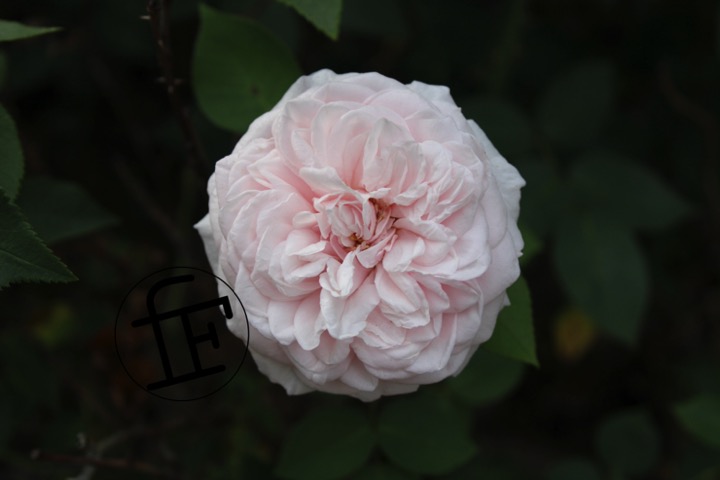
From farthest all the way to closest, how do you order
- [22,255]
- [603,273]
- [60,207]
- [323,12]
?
[603,273], [60,207], [323,12], [22,255]

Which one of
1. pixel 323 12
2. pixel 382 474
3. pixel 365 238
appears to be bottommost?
pixel 382 474

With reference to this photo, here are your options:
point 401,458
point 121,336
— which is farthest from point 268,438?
point 401,458

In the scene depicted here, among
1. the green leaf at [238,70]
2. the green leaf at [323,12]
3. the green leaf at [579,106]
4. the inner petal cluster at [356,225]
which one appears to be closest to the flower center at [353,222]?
the inner petal cluster at [356,225]

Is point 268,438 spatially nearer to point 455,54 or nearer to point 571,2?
point 455,54

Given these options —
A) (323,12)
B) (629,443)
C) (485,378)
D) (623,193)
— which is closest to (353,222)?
(323,12)

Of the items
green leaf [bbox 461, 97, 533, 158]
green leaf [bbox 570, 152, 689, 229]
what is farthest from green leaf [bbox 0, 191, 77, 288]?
green leaf [bbox 570, 152, 689, 229]

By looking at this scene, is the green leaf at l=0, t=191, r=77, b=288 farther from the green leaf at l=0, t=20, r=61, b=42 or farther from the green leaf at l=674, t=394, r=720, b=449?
the green leaf at l=674, t=394, r=720, b=449

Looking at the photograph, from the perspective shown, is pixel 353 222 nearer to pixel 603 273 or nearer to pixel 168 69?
pixel 168 69
